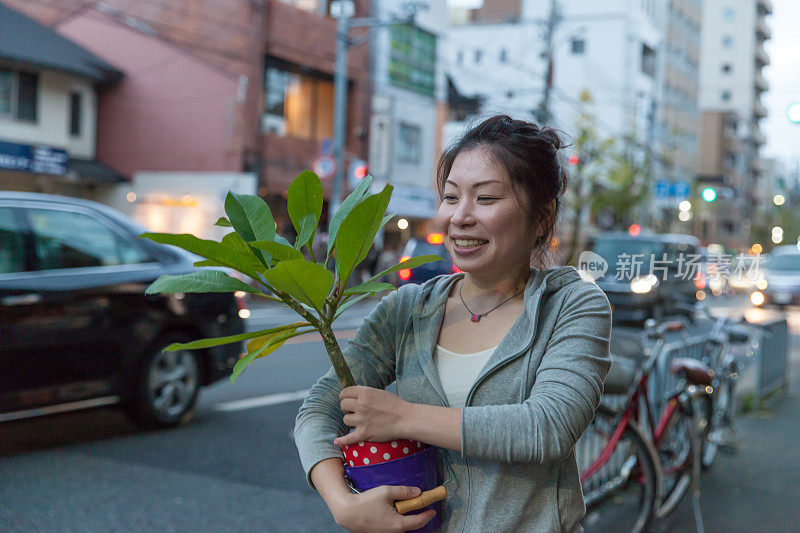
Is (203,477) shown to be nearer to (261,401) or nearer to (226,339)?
(261,401)

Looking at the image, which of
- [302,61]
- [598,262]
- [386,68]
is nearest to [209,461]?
[598,262]

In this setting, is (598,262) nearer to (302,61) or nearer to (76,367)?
(76,367)

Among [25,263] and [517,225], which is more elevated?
[517,225]

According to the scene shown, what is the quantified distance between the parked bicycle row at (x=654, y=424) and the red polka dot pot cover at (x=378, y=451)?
2.59 metres

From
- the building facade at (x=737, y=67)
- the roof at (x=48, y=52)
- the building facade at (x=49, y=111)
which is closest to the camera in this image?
the roof at (x=48, y=52)

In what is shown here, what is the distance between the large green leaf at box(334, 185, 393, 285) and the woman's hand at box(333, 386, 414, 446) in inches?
8.2

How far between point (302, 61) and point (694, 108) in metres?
44.9

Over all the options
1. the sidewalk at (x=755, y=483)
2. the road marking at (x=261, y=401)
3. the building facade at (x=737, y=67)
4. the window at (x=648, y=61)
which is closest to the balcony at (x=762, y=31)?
the building facade at (x=737, y=67)

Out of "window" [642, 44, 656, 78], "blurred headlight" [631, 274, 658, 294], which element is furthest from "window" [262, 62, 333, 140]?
"window" [642, 44, 656, 78]

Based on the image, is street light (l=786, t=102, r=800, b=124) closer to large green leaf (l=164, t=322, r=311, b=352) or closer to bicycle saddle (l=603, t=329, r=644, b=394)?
bicycle saddle (l=603, t=329, r=644, b=394)

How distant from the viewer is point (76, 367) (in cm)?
557

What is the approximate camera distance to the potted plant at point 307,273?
1345mm

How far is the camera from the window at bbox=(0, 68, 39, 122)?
19453mm

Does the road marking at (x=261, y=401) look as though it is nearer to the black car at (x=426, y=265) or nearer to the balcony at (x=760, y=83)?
the black car at (x=426, y=265)
